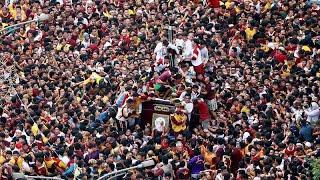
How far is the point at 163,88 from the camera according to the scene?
5166 centimetres

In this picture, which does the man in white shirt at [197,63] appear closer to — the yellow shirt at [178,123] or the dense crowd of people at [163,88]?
the dense crowd of people at [163,88]

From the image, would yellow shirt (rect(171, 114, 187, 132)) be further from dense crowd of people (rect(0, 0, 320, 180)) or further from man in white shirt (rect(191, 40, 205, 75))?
man in white shirt (rect(191, 40, 205, 75))

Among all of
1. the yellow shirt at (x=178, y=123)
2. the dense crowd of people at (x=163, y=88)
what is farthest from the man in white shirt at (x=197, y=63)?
the yellow shirt at (x=178, y=123)

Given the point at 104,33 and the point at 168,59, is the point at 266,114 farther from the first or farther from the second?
the point at 104,33

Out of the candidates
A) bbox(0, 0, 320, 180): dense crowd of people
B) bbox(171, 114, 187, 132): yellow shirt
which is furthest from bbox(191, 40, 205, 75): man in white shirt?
bbox(171, 114, 187, 132): yellow shirt

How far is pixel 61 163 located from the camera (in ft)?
157

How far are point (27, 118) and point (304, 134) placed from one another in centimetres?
843

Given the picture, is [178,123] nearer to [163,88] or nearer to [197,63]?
[163,88]

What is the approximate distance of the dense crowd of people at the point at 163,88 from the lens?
47.6 m

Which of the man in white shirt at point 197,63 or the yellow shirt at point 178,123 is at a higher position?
the man in white shirt at point 197,63

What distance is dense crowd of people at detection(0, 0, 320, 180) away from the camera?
4756 cm

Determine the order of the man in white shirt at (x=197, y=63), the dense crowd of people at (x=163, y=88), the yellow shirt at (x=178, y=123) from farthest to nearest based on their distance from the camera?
the man in white shirt at (x=197, y=63) < the yellow shirt at (x=178, y=123) < the dense crowd of people at (x=163, y=88)

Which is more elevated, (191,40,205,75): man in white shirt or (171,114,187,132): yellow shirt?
(191,40,205,75): man in white shirt

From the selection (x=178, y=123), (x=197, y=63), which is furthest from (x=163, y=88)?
(x=197, y=63)
